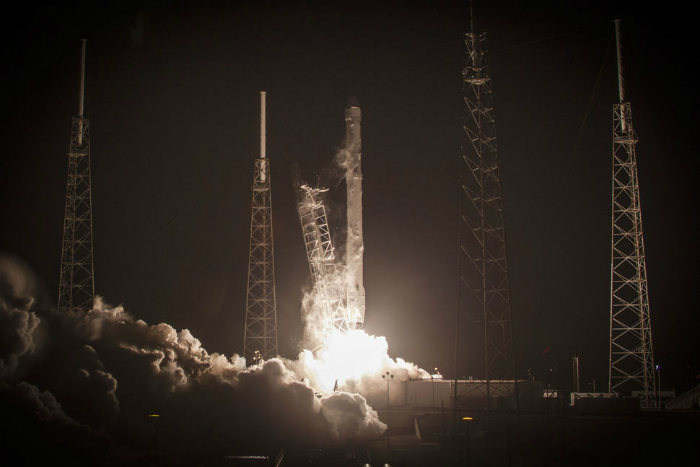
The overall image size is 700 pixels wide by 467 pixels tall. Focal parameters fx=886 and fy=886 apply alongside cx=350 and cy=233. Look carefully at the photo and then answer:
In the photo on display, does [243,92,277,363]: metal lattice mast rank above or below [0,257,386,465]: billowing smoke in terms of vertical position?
above

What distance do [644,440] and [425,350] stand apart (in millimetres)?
21827

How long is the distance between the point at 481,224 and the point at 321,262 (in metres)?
12.7

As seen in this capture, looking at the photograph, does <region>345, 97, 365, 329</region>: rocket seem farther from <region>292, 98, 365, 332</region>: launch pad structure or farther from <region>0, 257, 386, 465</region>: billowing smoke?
<region>0, 257, 386, 465</region>: billowing smoke

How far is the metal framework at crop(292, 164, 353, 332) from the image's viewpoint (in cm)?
5531

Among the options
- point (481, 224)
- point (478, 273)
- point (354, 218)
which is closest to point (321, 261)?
point (354, 218)

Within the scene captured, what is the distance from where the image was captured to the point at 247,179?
2446 inches

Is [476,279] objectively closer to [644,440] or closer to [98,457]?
[644,440]

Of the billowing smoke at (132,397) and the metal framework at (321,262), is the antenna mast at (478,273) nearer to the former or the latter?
the metal framework at (321,262)

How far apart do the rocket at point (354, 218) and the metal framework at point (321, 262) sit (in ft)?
1.94

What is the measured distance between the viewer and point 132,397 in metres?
42.5

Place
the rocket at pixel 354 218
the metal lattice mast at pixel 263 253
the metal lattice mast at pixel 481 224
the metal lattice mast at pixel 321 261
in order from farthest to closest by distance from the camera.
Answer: the rocket at pixel 354 218, the metal lattice mast at pixel 321 261, the metal lattice mast at pixel 263 253, the metal lattice mast at pixel 481 224

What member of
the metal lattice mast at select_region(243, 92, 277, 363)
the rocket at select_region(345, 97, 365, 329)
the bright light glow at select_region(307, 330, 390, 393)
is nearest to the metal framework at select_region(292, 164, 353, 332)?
the rocket at select_region(345, 97, 365, 329)

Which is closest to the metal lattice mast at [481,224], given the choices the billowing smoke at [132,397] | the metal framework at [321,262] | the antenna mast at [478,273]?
→ the antenna mast at [478,273]

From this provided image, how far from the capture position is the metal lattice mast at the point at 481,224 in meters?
46.1
